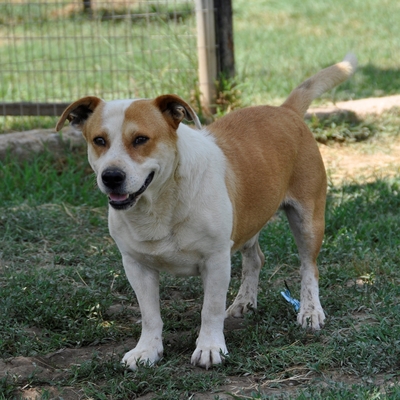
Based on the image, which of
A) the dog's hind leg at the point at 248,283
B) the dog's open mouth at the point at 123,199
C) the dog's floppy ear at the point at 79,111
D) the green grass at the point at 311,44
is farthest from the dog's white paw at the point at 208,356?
the green grass at the point at 311,44

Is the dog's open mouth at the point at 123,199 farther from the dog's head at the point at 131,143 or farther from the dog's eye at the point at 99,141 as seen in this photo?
the dog's eye at the point at 99,141

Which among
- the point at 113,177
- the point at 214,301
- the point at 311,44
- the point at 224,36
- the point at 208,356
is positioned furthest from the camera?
the point at 311,44

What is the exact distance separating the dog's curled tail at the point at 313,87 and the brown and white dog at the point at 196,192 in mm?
332

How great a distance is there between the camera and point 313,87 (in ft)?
16.1

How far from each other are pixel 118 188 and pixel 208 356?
99 centimetres

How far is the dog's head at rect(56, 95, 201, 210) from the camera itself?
3.52 m

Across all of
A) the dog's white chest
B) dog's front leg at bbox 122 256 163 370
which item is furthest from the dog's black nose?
dog's front leg at bbox 122 256 163 370

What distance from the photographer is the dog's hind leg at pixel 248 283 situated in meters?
4.56

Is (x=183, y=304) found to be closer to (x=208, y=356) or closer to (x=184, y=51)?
(x=208, y=356)

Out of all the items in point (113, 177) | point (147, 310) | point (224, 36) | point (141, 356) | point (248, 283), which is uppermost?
point (113, 177)

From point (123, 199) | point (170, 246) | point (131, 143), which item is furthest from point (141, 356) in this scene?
point (131, 143)

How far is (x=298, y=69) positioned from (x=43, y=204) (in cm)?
526

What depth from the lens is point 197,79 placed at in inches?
314

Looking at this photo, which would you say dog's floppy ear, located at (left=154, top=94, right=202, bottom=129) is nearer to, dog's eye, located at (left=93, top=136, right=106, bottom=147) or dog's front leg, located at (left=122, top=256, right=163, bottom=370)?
dog's eye, located at (left=93, top=136, right=106, bottom=147)
